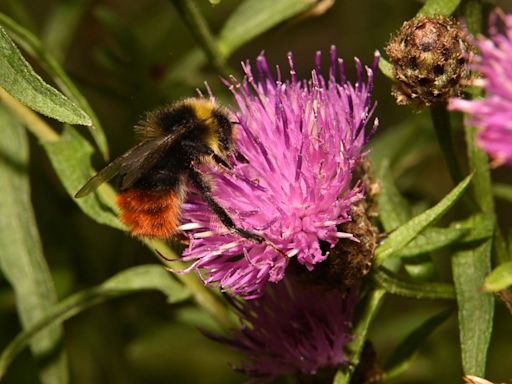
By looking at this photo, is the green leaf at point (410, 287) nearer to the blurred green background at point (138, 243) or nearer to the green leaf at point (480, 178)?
the green leaf at point (480, 178)

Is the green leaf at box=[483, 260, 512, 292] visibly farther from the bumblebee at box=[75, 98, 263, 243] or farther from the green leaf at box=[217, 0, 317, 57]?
the green leaf at box=[217, 0, 317, 57]

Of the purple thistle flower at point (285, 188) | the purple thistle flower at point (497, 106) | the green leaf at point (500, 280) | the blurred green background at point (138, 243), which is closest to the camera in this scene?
the purple thistle flower at point (497, 106)

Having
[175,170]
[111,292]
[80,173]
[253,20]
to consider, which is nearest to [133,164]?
[175,170]

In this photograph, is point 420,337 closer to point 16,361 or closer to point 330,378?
point 330,378

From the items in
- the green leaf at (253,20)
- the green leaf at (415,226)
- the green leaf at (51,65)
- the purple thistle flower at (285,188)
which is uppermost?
the green leaf at (51,65)

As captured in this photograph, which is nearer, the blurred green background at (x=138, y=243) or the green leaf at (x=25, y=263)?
the green leaf at (x=25, y=263)

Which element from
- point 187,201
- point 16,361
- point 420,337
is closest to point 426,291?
point 420,337

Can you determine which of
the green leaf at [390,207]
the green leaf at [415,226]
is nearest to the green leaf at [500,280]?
the green leaf at [415,226]
